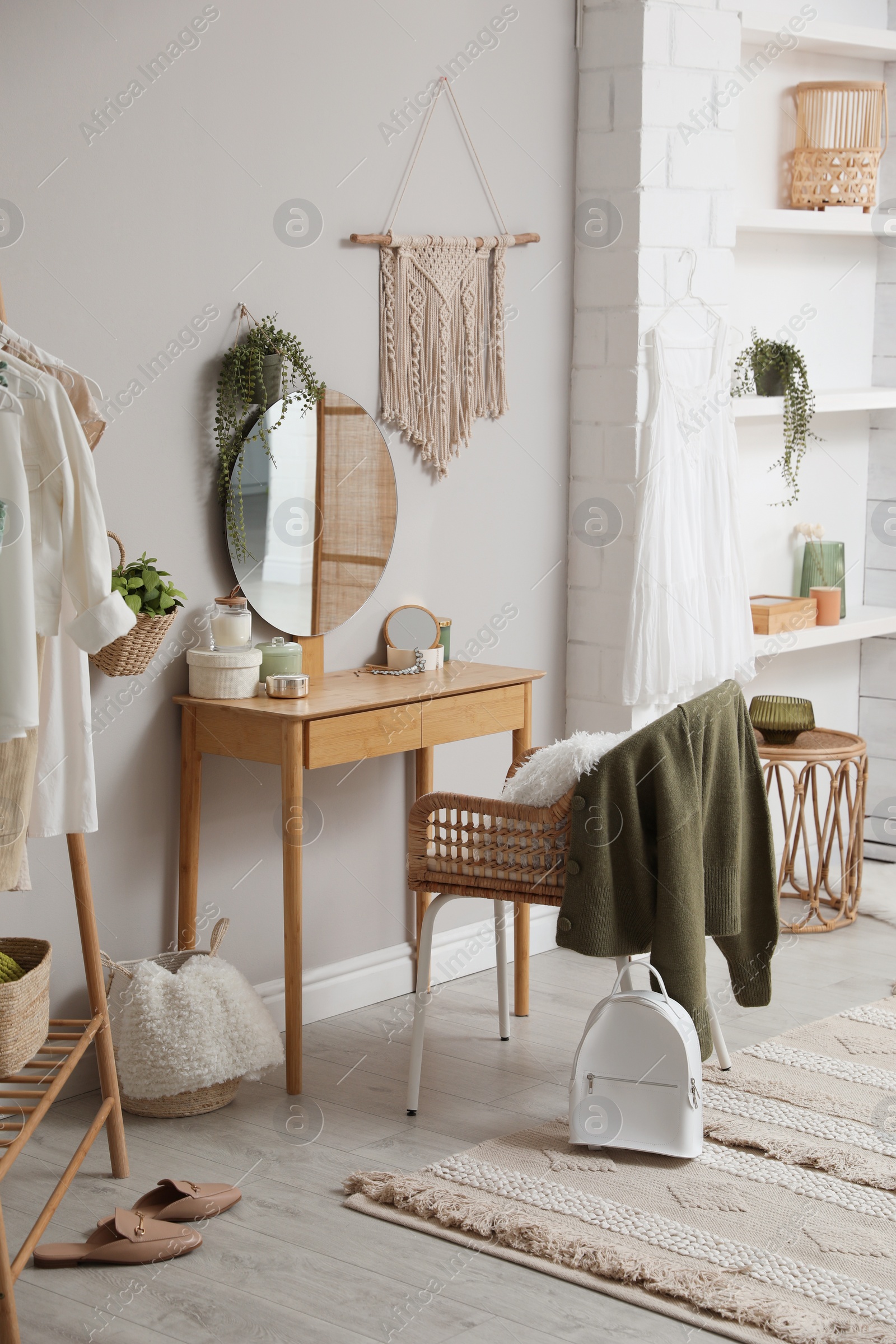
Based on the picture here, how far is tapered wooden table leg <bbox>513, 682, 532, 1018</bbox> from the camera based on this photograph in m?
3.54

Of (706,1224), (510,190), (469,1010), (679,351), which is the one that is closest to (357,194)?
(510,190)

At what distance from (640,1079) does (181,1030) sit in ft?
2.81

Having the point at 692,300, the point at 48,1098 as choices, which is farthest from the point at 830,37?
the point at 48,1098

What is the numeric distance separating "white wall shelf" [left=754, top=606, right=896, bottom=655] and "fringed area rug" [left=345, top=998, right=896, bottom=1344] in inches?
60.4

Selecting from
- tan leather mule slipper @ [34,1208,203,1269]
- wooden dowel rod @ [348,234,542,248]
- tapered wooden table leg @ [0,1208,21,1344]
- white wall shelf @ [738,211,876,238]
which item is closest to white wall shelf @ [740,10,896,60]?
white wall shelf @ [738,211,876,238]

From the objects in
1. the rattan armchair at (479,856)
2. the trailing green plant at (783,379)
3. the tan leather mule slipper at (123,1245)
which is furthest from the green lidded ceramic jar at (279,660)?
the trailing green plant at (783,379)

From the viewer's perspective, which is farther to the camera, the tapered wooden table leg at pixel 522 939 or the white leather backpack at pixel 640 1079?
the tapered wooden table leg at pixel 522 939

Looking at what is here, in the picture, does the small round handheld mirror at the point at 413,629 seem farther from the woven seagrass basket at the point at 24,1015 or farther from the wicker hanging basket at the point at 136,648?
the woven seagrass basket at the point at 24,1015

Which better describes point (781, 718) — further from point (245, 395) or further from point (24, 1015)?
point (24, 1015)

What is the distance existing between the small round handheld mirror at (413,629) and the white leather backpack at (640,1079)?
113cm

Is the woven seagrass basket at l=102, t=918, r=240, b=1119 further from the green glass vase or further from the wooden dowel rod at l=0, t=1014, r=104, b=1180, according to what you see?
the green glass vase

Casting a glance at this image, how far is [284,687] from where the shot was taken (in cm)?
314

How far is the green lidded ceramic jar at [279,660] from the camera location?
10.6ft

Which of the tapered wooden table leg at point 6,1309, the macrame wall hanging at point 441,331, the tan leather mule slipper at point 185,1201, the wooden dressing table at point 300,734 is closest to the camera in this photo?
the tapered wooden table leg at point 6,1309
